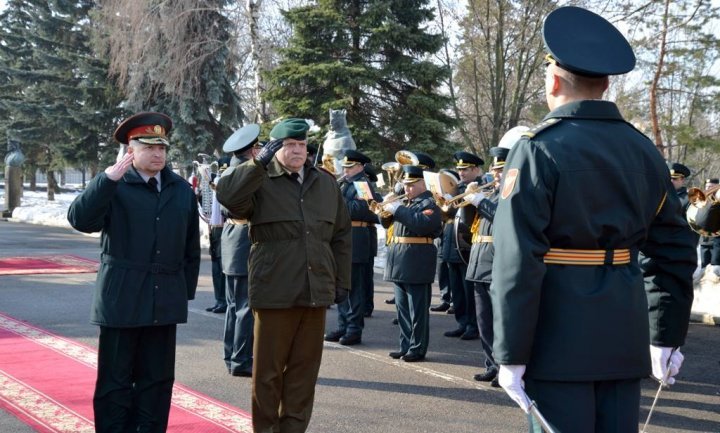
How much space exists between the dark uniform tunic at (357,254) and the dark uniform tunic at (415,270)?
0.82 m

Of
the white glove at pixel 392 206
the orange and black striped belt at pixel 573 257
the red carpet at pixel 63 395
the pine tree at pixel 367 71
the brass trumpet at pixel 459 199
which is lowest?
the red carpet at pixel 63 395

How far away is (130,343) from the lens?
4.55 metres

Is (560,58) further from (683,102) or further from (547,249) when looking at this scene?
(683,102)

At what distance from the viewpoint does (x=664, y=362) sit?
10.9 feet

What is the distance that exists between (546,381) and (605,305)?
1.21ft

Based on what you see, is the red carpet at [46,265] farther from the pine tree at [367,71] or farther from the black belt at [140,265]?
the black belt at [140,265]

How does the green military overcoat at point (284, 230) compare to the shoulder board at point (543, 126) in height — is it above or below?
below

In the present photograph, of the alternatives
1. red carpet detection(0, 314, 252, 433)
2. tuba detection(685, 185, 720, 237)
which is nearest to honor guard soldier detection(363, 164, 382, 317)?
red carpet detection(0, 314, 252, 433)

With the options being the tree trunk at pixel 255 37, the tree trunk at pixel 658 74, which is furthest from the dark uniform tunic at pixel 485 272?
the tree trunk at pixel 255 37

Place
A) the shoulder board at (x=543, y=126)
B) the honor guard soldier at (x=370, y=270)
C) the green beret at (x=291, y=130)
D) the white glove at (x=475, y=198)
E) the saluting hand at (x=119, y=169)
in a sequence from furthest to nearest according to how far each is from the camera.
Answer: the honor guard soldier at (x=370, y=270), the white glove at (x=475, y=198), the green beret at (x=291, y=130), the saluting hand at (x=119, y=169), the shoulder board at (x=543, y=126)

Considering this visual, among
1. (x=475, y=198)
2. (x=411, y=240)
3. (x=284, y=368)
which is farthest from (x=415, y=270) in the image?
(x=284, y=368)

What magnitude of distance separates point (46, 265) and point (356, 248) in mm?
8419

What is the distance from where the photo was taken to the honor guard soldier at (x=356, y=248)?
28.0 ft

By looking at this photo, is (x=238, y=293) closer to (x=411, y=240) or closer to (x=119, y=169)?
(x=411, y=240)
